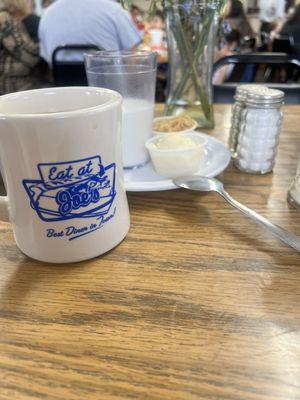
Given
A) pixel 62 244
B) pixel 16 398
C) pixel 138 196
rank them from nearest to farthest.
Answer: pixel 16 398 → pixel 62 244 → pixel 138 196

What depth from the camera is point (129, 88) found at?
580 mm

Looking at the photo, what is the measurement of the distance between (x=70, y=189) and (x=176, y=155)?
0.71 feet

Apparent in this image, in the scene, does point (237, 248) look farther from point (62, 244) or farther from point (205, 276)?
point (62, 244)

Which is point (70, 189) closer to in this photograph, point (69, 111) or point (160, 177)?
point (69, 111)

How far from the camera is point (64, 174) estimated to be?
31 centimetres

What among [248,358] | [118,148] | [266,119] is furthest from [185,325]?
[266,119]

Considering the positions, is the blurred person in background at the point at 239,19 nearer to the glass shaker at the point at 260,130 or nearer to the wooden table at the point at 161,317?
the glass shaker at the point at 260,130

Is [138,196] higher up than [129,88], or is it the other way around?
[129,88]

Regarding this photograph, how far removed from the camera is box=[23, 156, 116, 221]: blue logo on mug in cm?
31

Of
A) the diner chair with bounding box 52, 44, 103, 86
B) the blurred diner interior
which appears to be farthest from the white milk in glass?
the diner chair with bounding box 52, 44, 103, 86

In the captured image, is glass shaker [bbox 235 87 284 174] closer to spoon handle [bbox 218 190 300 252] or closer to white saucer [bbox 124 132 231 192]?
white saucer [bbox 124 132 231 192]

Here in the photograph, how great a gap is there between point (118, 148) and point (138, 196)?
0.51 feet

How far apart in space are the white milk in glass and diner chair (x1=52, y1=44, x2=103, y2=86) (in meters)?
1.21

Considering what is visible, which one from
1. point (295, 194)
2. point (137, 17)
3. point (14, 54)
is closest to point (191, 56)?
point (295, 194)
